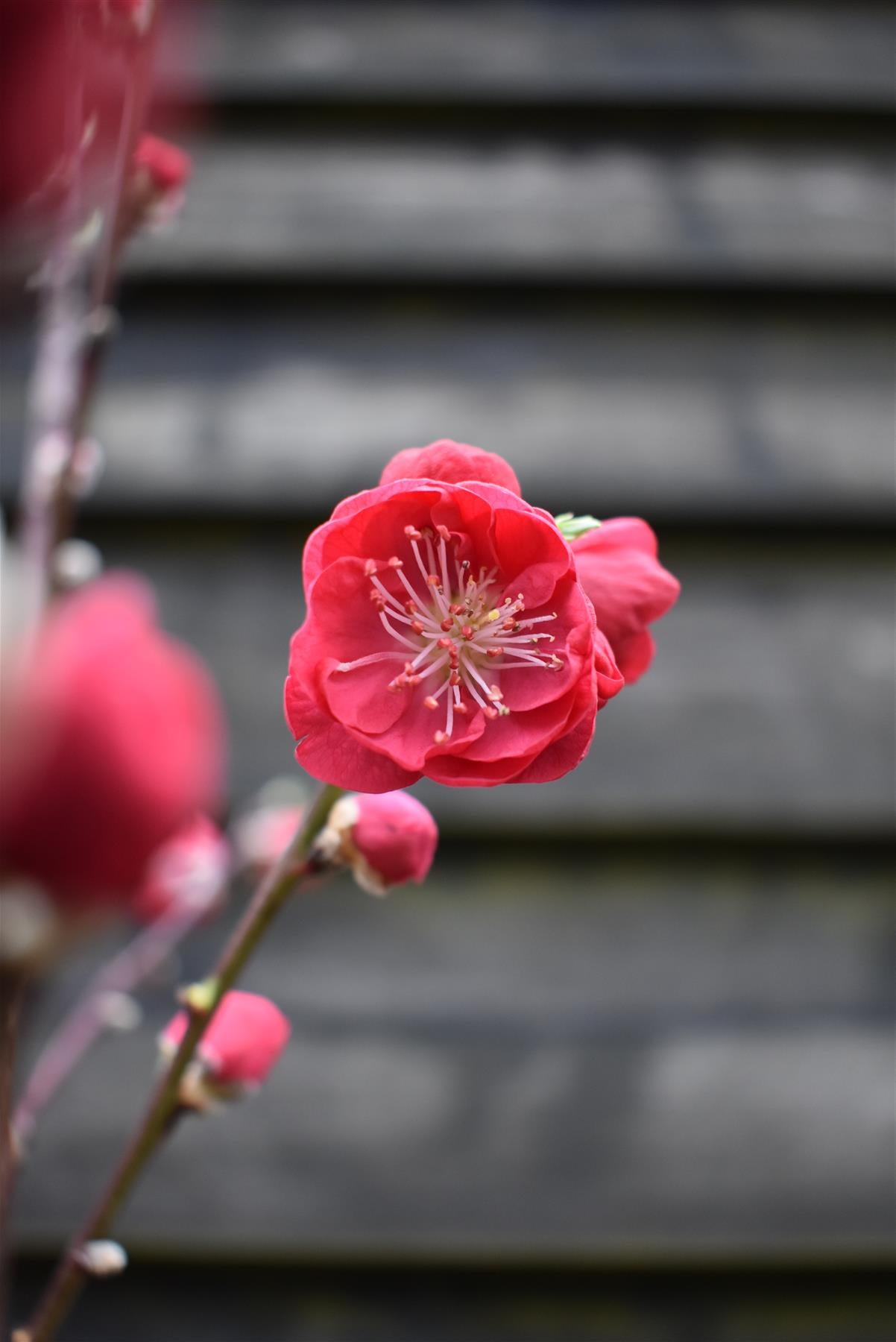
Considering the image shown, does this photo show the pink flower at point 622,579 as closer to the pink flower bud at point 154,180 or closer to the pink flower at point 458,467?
the pink flower at point 458,467

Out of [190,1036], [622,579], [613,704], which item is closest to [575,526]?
[622,579]

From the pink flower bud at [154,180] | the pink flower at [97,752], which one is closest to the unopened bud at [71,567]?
the pink flower bud at [154,180]

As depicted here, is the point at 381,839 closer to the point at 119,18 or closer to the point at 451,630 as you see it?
the point at 451,630

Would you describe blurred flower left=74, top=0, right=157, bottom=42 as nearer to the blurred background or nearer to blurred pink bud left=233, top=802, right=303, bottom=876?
blurred pink bud left=233, top=802, right=303, bottom=876

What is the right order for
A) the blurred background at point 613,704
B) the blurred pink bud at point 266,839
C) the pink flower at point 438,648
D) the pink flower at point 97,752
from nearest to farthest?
the pink flower at point 97,752 < the pink flower at point 438,648 < the blurred pink bud at point 266,839 < the blurred background at point 613,704

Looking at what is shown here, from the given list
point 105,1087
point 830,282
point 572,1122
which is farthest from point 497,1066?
point 830,282

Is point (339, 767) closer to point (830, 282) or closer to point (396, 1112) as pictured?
point (396, 1112)

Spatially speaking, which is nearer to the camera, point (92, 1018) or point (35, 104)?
point (35, 104)
